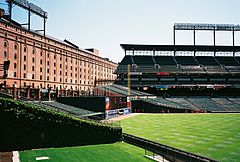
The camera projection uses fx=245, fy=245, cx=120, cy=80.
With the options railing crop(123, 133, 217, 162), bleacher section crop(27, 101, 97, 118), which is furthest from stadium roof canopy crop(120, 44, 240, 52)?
railing crop(123, 133, 217, 162)

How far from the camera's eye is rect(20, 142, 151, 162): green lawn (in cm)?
2167

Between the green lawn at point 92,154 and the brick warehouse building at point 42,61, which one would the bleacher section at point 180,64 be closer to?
the brick warehouse building at point 42,61

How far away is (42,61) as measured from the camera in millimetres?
Result: 71812

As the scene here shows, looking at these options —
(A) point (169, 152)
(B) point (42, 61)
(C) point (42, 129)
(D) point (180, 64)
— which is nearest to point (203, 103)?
(D) point (180, 64)

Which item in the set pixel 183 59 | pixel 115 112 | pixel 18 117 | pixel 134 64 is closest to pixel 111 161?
pixel 18 117

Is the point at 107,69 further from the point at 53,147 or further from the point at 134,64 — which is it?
the point at 53,147

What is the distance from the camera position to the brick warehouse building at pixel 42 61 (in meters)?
58.0

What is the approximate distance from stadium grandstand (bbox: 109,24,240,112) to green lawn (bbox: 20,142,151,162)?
180 feet

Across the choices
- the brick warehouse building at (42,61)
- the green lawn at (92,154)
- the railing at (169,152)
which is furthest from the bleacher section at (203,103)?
the green lawn at (92,154)

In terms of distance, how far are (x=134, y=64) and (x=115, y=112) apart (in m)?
47.3

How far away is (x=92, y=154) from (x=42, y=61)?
53846 millimetres

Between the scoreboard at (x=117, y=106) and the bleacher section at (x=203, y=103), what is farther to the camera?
the bleacher section at (x=203, y=103)

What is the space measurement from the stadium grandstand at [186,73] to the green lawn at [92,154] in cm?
5493

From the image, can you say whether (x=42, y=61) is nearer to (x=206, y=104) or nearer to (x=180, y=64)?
(x=206, y=104)
